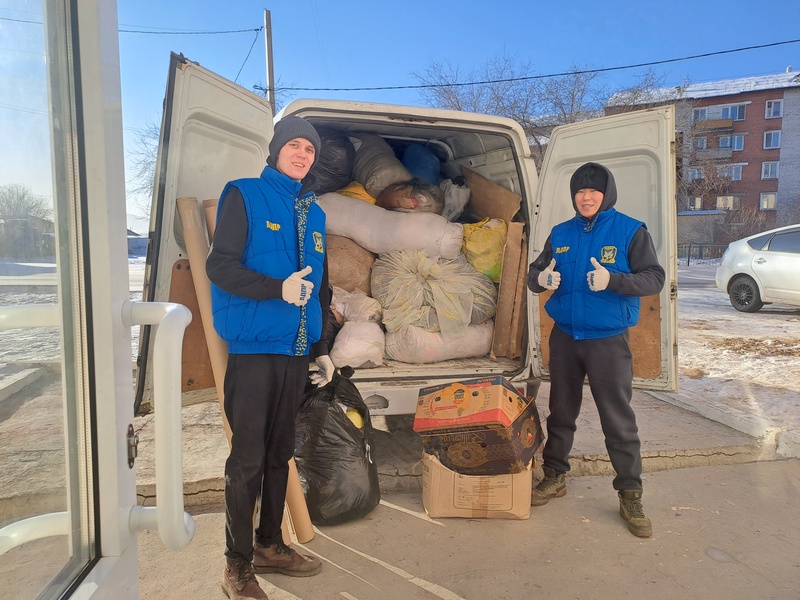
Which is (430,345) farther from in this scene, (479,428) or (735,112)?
(735,112)

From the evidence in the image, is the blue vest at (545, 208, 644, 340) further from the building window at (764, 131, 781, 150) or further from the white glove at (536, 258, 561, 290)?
the building window at (764, 131, 781, 150)

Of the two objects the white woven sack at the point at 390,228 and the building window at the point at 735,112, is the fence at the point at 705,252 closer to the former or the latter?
the building window at the point at 735,112

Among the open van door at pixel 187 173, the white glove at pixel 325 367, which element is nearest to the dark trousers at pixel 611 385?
the white glove at pixel 325 367

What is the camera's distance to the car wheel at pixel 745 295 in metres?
9.45

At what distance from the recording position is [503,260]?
395cm

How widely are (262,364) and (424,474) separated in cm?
135

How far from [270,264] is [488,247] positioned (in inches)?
87.4

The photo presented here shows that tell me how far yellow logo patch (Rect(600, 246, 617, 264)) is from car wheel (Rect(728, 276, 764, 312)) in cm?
806

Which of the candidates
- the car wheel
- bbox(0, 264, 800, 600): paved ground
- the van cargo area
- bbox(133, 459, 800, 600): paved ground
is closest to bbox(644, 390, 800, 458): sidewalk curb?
bbox(0, 264, 800, 600): paved ground

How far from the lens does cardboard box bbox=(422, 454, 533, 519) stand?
9.68 feet

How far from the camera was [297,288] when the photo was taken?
2086 millimetres

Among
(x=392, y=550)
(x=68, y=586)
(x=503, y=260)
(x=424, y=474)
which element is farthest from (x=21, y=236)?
(x=503, y=260)

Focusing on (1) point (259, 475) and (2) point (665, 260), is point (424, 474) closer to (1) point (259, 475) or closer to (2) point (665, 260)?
(1) point (259, 475)

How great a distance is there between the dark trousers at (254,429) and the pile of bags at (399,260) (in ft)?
4.05
